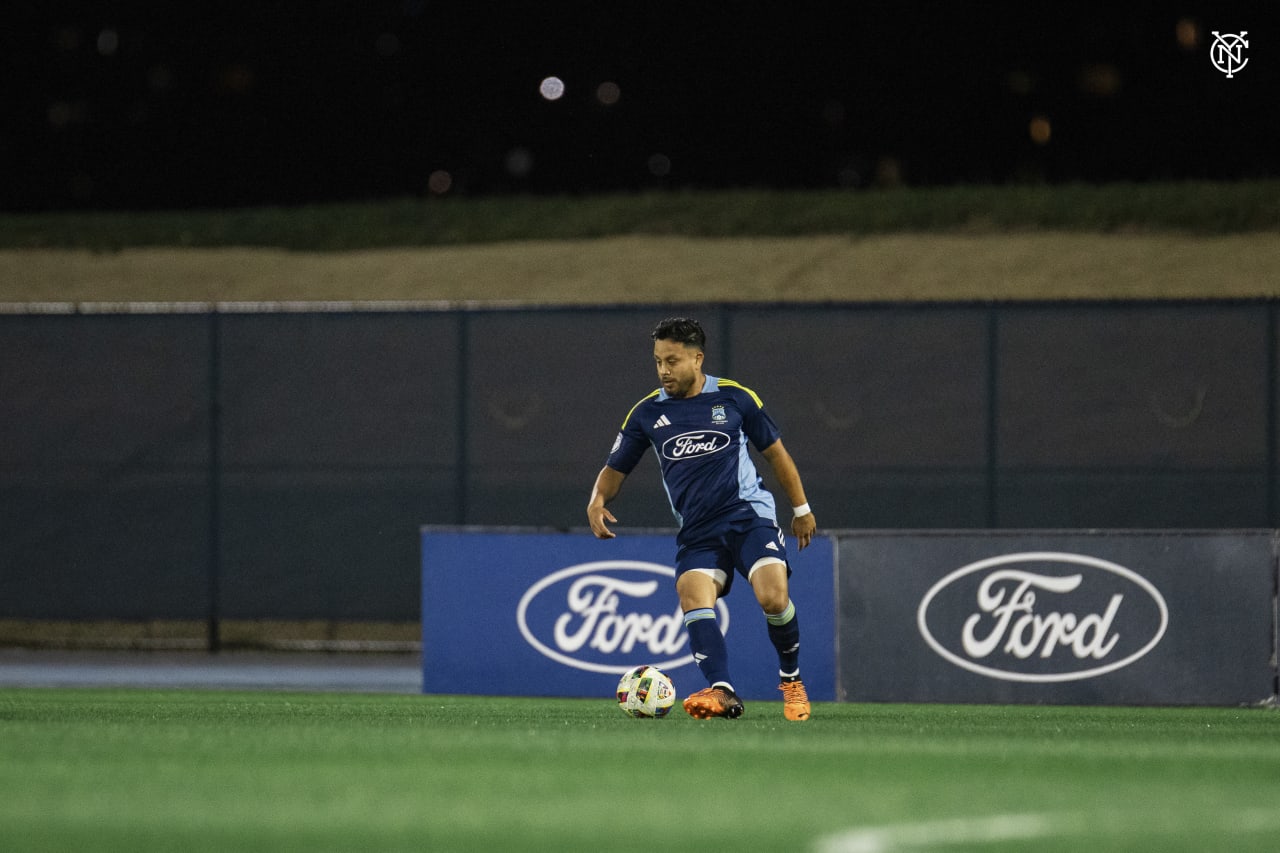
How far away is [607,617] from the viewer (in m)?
13.9

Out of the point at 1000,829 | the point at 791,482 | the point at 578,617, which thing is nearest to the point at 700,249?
the point at 578,617

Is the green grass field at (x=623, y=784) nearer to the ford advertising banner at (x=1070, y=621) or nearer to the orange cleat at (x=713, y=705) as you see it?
the orange cleat at (x=713, y=705)

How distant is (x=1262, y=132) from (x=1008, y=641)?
25.1 meters

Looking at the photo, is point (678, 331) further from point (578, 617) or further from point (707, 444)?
point (578, 617)

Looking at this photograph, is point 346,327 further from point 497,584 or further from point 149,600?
Answer: point 497,584

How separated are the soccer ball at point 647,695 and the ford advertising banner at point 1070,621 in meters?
3.27

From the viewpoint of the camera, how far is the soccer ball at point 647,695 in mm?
10477

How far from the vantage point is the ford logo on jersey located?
1074 cm

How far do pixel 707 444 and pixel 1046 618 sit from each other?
12.0 ft

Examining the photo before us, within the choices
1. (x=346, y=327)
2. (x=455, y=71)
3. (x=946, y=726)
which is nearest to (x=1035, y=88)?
(x=455, y=71)

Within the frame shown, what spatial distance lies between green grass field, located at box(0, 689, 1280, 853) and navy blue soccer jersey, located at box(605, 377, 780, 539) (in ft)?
3.79

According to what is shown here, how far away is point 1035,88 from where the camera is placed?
39156 mm

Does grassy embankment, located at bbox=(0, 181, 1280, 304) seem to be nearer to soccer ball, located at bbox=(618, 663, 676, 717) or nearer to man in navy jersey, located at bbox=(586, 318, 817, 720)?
man in navy jersey, located at bbox=(586, 318, 817, 720)
